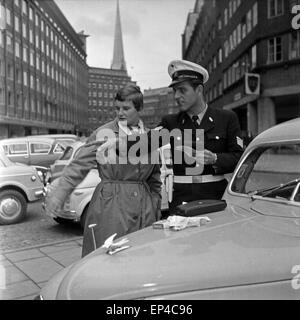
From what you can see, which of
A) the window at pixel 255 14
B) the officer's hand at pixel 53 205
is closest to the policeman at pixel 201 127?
the officer's hand at pixel 53 205

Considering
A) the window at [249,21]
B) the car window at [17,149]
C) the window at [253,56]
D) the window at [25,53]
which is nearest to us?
the car window at [17,149]

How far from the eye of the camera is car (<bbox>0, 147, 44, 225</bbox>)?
23.9ft

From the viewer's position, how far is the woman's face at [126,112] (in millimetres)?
2312

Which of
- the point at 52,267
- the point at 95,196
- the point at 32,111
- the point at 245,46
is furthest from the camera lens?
the point at 32,111

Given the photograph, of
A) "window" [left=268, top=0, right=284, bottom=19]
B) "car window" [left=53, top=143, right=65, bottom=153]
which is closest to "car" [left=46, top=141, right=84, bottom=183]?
"car window" [left=53, top=143, right=65, bottom=153]

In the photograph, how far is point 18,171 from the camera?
7598mm

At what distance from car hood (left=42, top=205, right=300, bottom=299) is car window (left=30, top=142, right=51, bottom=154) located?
11932mm

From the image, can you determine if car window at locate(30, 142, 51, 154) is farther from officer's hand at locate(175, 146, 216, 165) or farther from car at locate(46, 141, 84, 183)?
officer's hand at locate(175, 146, 216, 165)

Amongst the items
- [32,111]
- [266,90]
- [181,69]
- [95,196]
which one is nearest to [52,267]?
[95,196]

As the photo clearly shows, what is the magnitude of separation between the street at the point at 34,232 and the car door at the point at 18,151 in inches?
201

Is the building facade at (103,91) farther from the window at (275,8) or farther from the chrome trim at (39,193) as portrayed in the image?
the window at (275,8)

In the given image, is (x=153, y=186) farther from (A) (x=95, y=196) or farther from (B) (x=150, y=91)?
(B) (x=150, y=91)
